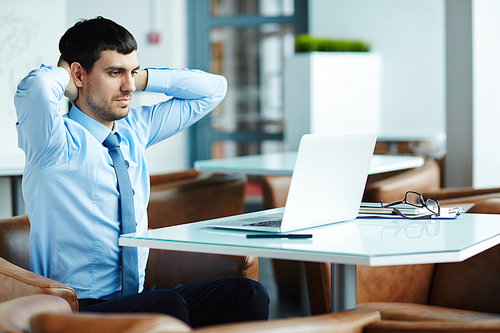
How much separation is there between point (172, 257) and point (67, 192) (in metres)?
0.54

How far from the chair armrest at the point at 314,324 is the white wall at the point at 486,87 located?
9.23ft

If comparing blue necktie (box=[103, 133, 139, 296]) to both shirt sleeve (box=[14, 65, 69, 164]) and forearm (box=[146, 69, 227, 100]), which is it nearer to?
shirt sleeve (box=[14, 65, 69, 164])

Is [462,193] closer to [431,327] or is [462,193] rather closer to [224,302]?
[224,302]

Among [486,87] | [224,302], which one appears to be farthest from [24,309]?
[486,87]

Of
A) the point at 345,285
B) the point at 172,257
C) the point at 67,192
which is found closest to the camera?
the point at 345,285

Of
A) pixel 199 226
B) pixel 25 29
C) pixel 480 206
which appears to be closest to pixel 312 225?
pixel 199 226

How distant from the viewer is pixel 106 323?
3.27 ft

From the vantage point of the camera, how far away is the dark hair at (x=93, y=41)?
1825 mm

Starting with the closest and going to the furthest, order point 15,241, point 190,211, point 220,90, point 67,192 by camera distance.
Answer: point 67,192 → point 15,241 → point 220,90 → point 190,211

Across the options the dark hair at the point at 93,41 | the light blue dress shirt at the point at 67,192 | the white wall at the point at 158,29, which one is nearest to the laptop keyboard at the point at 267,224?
the light blue dress shirt at the point at 67,192

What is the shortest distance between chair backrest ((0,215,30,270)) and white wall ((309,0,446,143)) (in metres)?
3.98

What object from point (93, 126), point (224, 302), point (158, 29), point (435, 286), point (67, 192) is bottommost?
point (435, 286)

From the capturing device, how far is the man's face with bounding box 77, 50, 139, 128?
1823 millimetres

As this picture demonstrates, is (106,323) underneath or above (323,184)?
underneath
